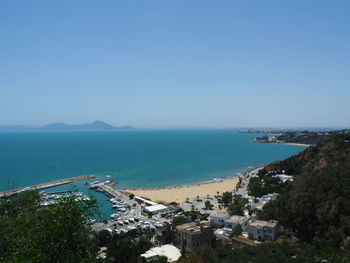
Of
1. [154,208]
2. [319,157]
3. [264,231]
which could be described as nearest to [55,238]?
[264,231]

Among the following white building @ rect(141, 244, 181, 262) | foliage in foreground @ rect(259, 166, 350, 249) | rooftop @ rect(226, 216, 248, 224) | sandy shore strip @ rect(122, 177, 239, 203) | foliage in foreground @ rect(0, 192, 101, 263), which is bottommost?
sandy shore strip @ rect(122, 177, 239, 203)

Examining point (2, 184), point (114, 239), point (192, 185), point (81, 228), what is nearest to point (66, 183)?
point (2, 184)

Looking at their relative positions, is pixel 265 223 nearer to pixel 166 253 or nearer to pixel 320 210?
pixel 320 210

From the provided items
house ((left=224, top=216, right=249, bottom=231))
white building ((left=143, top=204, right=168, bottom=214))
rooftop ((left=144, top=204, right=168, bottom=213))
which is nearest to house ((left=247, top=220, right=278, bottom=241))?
house ((left=224, top=216, right=249, bottom=231))

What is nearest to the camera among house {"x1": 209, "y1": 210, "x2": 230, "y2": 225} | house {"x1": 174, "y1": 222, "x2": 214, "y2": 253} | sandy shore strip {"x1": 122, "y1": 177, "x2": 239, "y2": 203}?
house {"x1": 174, "y1": 222, "x2": 214, "y2": 253}

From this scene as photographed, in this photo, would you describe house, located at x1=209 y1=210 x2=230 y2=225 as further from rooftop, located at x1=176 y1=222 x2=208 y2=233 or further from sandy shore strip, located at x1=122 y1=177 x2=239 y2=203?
sandy shore strip, located at x1=122 y1=177 x2=239 y2=203

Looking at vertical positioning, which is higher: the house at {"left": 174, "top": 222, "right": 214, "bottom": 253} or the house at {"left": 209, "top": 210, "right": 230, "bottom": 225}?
the house at {"left": 174, "top": 222, "right": 214, "bottom": 253}
